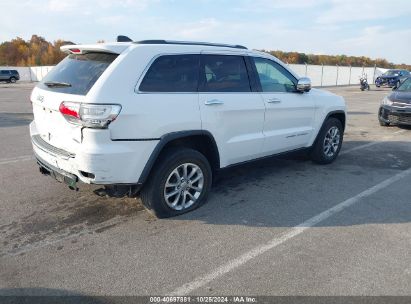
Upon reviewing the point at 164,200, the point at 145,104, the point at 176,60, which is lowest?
the point at 164,200

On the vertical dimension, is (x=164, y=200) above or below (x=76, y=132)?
below

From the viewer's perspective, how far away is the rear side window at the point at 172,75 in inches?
144

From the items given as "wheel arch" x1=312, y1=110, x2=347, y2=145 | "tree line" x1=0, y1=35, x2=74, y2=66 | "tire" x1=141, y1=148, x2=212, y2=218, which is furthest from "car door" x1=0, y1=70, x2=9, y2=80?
"tire" x1=141, y1=148, x2=212, y2=218


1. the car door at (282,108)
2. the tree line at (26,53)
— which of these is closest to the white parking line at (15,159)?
the car door at (282,108)

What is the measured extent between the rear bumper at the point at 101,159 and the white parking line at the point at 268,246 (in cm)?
121

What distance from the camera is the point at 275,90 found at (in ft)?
16.5

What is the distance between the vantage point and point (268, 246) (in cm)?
348

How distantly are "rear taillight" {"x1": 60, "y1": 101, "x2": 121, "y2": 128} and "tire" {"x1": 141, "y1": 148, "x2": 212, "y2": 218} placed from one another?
30.2 inches

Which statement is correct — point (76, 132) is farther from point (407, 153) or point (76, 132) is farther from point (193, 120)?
point (407, 153)

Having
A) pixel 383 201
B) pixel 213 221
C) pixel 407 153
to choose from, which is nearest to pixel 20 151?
pixel 213 221

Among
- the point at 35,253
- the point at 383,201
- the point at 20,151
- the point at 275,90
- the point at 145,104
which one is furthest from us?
the point at 20,151

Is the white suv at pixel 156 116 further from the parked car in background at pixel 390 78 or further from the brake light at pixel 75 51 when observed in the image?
the parked car in background at pixel 390 78

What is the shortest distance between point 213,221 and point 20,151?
476cm

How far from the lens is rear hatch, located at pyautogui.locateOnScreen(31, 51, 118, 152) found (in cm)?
351
